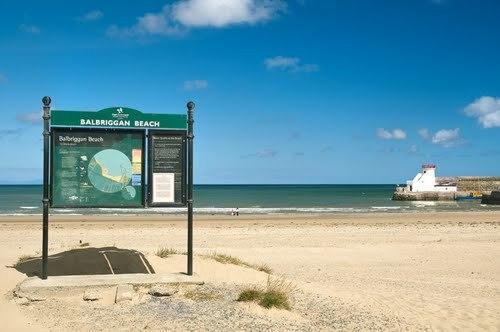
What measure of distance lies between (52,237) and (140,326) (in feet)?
54.3

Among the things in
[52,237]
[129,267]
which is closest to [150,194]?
[129,267]

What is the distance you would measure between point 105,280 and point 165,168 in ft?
7.38

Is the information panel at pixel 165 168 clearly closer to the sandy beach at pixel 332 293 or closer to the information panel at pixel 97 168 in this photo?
the information panel at pixel 97 168

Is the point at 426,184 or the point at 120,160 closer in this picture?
the point at 120,160

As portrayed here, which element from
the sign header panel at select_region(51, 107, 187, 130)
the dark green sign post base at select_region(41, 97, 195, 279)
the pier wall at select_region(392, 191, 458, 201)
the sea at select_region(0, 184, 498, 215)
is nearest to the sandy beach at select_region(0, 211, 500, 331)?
the dark green sign post base at select_region(41, 97, 195, 279)

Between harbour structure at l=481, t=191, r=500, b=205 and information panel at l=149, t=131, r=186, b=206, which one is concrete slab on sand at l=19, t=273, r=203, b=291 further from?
harbour structure at l=481, t=191, r=500, b=205

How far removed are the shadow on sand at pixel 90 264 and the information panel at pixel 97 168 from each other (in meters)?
1.19

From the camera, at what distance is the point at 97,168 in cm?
959

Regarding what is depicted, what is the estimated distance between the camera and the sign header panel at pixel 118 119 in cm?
923

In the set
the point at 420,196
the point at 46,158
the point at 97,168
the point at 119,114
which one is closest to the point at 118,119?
the point at 119,114

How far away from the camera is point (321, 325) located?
24.1ft

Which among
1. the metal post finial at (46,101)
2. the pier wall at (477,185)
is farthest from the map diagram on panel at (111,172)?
the pier wall at (477,185)

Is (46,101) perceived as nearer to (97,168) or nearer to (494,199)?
(97,168)

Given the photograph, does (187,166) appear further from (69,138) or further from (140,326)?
(140,326)
